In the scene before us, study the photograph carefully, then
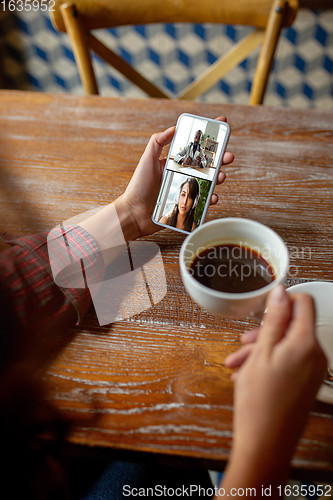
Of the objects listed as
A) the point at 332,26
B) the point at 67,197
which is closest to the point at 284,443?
the point at 67,197

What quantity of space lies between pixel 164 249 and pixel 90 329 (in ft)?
0.67

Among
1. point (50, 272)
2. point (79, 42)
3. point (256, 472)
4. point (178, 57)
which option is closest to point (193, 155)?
point (50, 272)

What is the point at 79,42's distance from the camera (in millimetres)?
1076

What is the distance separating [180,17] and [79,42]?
298 millimetres

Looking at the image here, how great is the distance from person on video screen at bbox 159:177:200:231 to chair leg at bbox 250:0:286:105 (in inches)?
23.2

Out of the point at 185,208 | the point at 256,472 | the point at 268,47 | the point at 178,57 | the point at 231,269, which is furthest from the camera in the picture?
the point at 178,57

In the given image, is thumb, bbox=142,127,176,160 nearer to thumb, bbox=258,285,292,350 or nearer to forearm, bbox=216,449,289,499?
thumb, bbox=258,285,292,350

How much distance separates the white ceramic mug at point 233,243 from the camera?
48 centimetres

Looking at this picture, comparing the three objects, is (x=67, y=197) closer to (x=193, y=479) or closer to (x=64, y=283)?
(x=64, y=283)

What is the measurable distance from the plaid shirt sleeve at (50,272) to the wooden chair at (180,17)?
67 cm

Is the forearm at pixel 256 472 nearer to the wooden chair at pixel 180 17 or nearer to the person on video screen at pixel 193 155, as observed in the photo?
the person on video screen at pixel 193 155

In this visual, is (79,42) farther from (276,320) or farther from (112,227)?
(276,320)

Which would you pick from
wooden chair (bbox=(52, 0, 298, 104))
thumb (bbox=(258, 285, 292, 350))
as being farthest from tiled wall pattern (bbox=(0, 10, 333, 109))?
thumb (bbox=(258, 285, 292, 350))

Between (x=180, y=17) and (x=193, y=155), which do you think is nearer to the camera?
(x=193, y=155)
